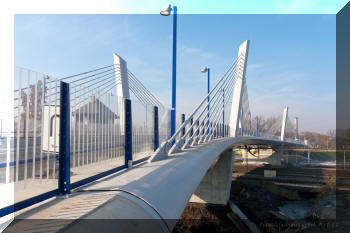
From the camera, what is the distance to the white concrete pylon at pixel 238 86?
1855 centimetres

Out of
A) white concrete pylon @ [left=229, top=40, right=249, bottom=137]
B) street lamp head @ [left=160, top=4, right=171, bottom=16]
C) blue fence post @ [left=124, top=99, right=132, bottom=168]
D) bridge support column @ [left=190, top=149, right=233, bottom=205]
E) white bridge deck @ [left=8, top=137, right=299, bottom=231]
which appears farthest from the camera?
white concrete pylon @ [left=229, top=40, right=249, bottom=137]

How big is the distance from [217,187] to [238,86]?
24.9 ft

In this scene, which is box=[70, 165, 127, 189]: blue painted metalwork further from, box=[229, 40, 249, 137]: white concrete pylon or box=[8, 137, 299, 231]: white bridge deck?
box=[229, 40, 249, 137]: white concrete pylon

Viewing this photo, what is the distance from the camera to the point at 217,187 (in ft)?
60.8

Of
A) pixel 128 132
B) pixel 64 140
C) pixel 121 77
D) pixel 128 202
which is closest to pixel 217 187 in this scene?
pixel 121 77

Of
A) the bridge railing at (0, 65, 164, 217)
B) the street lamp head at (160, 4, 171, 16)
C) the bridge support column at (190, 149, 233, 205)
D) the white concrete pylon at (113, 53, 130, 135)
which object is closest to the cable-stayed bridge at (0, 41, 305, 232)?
the bridge railing at (0, 65, 164, 217)

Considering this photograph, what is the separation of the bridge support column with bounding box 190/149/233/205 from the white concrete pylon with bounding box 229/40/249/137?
2.58 m

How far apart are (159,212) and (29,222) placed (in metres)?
1.19

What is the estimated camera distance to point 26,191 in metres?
2.81

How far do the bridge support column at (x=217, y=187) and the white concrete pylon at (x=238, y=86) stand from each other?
2581mm

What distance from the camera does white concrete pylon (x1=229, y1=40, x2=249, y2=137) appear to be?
18547 millimetres

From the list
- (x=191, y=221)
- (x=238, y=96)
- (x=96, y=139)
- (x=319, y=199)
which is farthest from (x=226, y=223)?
(x=96, y=139)

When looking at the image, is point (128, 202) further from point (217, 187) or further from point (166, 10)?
point (217, 187)

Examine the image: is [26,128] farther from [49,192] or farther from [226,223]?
[226,223]
